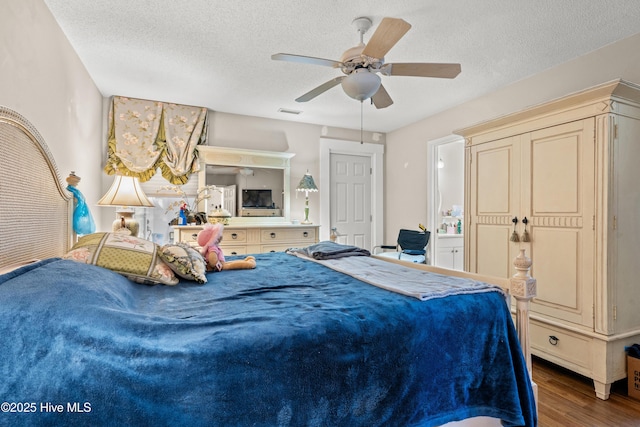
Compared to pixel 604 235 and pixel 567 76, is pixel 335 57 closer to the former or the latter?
pixel 567 76

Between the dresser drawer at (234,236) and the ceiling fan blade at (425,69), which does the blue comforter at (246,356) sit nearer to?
the ceiling fan blade at (425,69)

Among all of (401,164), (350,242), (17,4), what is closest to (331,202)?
(350,242)

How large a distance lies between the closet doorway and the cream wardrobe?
1358mm

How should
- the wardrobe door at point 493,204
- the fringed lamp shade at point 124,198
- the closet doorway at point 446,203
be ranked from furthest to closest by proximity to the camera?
the closet doorway at point 446,203
the wardrobe door at point 493,204
the fringed lamp shade at point 124,198

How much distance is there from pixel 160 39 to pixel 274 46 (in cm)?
84

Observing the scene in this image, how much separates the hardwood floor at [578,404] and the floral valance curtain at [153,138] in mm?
3908

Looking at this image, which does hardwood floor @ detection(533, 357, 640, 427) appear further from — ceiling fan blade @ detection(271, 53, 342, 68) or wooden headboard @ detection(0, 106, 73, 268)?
wooden headboard @ detection(0, 106, 73, 268)

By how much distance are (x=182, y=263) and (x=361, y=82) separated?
4.85ft

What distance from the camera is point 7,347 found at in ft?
2.56

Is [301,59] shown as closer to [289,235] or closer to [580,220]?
[580,220]

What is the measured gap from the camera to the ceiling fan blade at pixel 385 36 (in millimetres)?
1593

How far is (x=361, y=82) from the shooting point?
1970 mm

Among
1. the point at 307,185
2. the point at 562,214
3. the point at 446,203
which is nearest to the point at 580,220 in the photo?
the point at 562,214

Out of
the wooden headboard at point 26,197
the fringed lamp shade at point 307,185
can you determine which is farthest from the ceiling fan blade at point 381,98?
the wooden headboard at point 26,197
